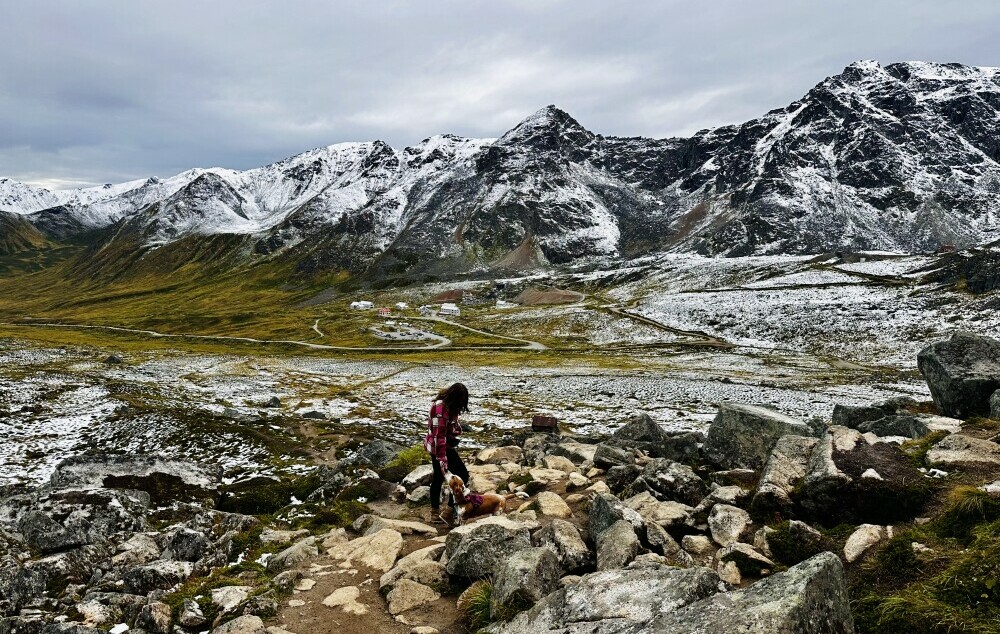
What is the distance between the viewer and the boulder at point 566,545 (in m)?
8.77

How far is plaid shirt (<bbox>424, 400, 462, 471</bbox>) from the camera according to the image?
13.4 meters

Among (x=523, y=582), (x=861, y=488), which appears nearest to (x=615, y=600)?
(x=523, y=582)

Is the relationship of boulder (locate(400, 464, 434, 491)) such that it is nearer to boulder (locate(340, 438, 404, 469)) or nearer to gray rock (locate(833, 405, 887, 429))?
boulder (locate(340, 438, 404, 469))

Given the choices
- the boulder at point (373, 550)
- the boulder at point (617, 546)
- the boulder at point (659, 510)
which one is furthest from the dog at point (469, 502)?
the boulder at point (617, 546)

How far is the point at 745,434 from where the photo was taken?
53.5ft

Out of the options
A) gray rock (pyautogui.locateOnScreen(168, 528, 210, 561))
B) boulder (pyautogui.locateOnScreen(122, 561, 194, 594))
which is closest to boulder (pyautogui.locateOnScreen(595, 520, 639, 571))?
boulder (pyautogui.locateOnScreen(122, 561, 194, 594))

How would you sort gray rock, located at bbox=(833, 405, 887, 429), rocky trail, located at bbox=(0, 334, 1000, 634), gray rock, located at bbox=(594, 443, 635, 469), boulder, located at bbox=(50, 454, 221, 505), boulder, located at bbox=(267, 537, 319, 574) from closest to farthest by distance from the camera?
rocky trail, located at bbox=(0, 334, 1000, 634) < boulder, located at bbox=(267, 537, 319, 574) < gray rock, located at bbox=(594, 443, 635, 469) < boulder, located at bbox=(50, 454, 221, 505) < gray rock, located at bbox=(833, 405, 887, 429)

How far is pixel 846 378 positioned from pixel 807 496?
66836 millimetres

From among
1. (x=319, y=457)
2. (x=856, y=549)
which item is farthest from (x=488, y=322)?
(x=856, y=549)

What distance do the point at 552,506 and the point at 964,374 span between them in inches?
616

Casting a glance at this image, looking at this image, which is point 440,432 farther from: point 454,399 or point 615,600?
point 615,600

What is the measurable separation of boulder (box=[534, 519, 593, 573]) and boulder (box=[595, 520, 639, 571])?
295mm

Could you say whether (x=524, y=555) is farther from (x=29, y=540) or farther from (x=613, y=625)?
(x=29, y=540)

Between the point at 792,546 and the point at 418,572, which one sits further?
the point at 418,572
